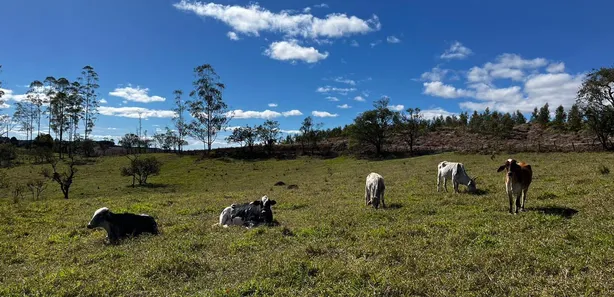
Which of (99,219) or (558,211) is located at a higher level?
(558,211)

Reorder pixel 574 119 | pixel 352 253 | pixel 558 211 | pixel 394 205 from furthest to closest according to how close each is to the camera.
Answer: pixel 574 119 → pixel 394 205 → pixel 558 211 → pixel 352 253

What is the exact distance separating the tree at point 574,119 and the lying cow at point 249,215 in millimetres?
59791

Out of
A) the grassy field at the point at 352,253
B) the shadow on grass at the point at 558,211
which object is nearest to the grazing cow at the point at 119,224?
the grassy field at the point at 352,253

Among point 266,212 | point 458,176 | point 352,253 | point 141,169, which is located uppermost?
point 458,176

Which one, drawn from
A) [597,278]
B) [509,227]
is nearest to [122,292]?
[597,278]

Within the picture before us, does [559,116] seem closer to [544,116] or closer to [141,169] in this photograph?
[544,116]

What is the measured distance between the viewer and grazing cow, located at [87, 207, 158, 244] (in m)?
12.2

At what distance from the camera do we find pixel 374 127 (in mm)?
74250

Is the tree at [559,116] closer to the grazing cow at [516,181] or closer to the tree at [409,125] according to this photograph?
the tree at [409,125]

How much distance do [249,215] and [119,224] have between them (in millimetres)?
4442

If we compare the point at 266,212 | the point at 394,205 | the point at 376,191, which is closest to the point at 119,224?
the point at 266,212

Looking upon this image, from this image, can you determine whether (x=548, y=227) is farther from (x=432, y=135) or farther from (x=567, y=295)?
(x=432, y=135)

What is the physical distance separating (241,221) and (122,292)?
6.98 m

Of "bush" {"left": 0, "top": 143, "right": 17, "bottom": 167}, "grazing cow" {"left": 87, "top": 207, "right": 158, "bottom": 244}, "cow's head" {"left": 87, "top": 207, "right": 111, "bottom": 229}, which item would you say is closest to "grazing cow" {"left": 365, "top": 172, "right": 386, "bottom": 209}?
"grazing cow" {"left": 87, "top": 207, "right": 158, "bottom": 244}
